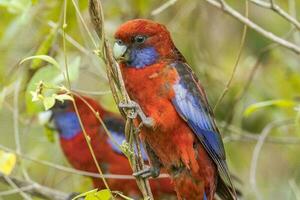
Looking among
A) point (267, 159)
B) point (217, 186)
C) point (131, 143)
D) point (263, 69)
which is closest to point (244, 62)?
point (263, 69)

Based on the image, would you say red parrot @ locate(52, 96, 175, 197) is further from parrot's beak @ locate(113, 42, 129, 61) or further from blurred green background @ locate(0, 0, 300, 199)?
parrot's beak @ locate(113, 42, 129, 61)

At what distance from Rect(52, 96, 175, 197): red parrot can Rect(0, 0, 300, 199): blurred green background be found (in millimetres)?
135

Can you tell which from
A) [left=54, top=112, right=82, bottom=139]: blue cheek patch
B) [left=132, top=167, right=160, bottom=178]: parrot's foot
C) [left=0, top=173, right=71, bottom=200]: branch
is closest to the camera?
[left=132, top=167, right=160, bottom=178]: parrot's foot

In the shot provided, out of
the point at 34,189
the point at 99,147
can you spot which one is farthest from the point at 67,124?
the point at 34,189

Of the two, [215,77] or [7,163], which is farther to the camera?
[215,77]

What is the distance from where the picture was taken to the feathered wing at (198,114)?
335 centimetres

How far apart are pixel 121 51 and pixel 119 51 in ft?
0.05

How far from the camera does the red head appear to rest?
3.31m

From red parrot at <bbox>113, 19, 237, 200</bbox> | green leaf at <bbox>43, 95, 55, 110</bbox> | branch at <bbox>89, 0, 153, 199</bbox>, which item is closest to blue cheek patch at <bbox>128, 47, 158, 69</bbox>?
red parrot at <bbox>113, 19, 237, 200</bbox>

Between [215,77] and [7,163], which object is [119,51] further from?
[215,77]

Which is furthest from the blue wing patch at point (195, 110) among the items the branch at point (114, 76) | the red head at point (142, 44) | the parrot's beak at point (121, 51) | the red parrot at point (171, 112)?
the branch at point (114, 76)

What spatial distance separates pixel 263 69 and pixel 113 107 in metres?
1.15

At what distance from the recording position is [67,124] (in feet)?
16.3

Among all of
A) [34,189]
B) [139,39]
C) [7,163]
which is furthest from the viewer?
[34,189]
